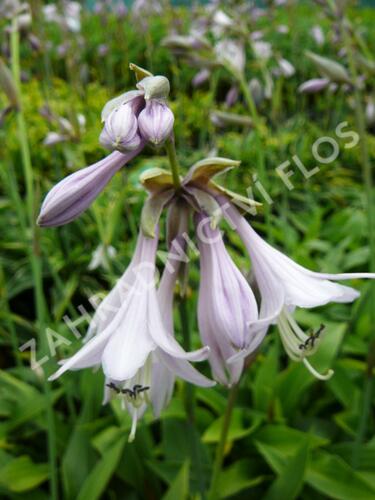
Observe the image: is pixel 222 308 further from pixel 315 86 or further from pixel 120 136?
pixel 315 86

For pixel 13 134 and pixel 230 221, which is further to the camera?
pixel 13 134

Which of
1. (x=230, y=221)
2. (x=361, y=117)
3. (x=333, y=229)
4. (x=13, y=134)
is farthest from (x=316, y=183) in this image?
(x=230, y=221)

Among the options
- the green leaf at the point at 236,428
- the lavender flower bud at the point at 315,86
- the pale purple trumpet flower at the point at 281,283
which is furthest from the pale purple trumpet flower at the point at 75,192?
the lavender flower bud at the point at 315,86

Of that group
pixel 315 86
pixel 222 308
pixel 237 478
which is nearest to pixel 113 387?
pixel 222 308

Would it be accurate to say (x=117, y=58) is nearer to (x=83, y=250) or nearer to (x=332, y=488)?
(x=83, y=250)

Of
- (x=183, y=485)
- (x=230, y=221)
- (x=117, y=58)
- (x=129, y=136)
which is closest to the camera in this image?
(x=129, y=136)

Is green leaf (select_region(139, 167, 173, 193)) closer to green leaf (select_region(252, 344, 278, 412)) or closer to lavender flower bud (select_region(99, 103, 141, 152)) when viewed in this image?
lavender flower bud (select_region(99, 103, 141, 152))

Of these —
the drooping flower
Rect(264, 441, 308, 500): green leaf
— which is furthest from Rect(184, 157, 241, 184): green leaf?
Rect(264, 441, 308, 500): green leaf
